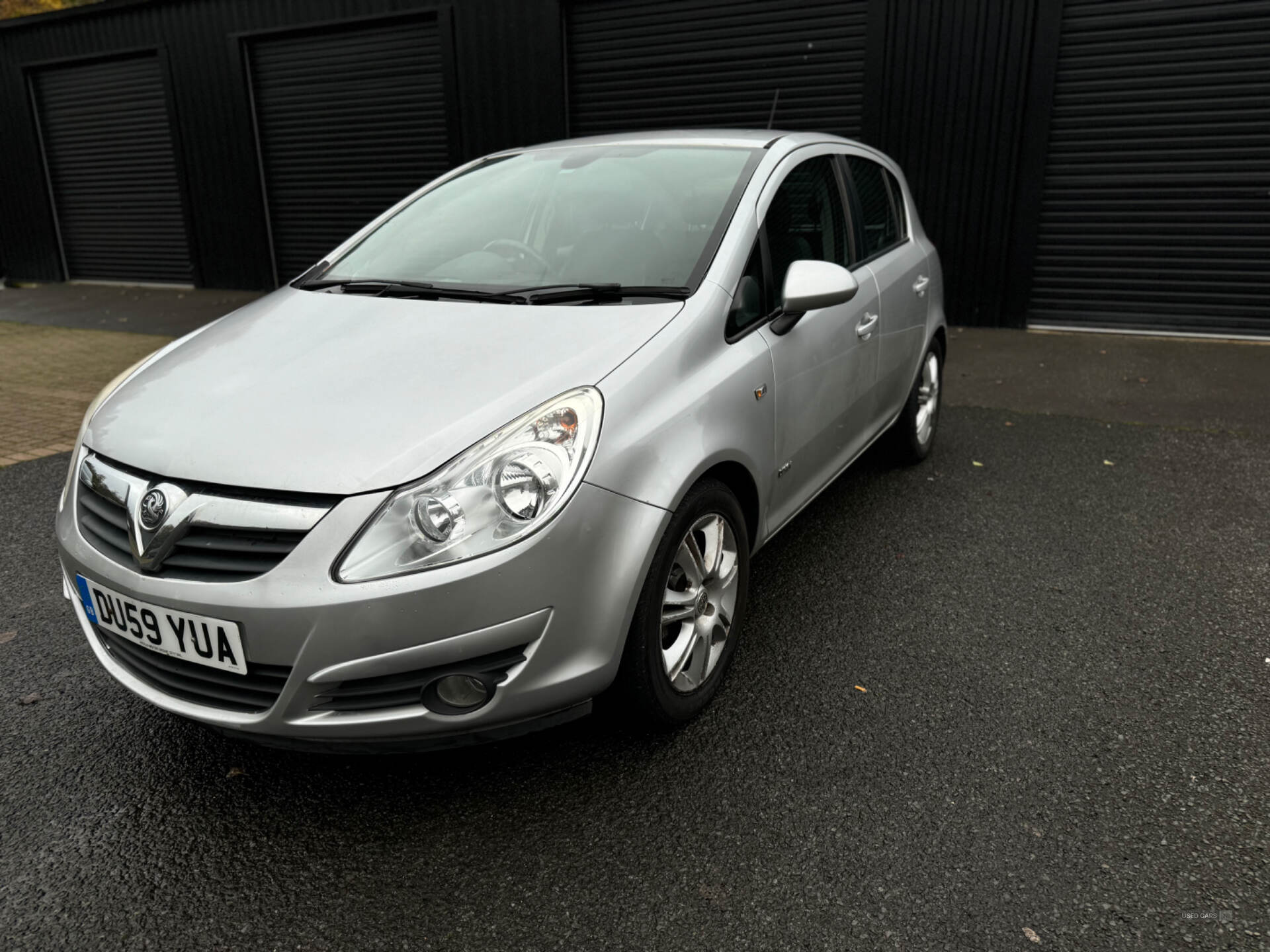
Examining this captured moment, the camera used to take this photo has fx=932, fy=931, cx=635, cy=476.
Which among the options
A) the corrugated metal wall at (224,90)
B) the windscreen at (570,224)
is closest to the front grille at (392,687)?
the windscreen at (570,224)

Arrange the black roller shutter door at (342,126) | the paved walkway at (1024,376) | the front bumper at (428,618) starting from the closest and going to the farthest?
the front bumper at (428,618), the paved walkway at (1024,376), the black roller shutter door at (342,126)

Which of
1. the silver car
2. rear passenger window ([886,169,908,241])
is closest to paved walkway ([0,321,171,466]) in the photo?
the silver car

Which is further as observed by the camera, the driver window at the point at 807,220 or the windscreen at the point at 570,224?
the driver window at the point at 807,220

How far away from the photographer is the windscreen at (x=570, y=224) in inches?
113

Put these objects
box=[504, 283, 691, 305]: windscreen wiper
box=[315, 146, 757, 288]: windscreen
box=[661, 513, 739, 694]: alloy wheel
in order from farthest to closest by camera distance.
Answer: box=[315, 146, 757, 288]: windscreen
box=[504, 283, 691, 305]: windscreen wiper
box=[661, 513, 739, 694]: alloy wheel

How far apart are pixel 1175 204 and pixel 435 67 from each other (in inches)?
305

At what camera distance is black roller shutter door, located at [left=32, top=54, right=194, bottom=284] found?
12672 mm

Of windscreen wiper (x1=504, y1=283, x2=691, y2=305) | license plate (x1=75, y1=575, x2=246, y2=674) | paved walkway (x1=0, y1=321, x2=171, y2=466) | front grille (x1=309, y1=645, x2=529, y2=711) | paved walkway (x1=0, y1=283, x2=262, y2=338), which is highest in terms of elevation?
windscreen wiper (x1=504, y1=283, x2=691, y2=305)

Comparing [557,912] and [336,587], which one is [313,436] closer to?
[336,587]

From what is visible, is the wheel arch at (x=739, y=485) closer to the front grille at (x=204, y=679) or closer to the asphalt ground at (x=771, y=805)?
the asphalt ground at (x=771, y=805)

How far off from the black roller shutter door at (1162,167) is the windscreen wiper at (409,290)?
715cm

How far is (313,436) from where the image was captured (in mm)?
2082

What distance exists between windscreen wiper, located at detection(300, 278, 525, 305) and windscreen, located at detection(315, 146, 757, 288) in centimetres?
5

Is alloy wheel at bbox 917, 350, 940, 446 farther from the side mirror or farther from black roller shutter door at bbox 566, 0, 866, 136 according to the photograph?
black roller shutter door at bbox 566, 0, 866, 136
